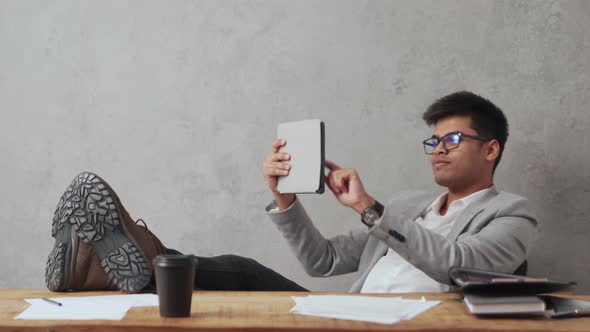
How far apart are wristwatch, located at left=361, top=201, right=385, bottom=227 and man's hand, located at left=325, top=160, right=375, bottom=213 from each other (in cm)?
1

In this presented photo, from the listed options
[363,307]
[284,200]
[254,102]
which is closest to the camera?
[363,307]

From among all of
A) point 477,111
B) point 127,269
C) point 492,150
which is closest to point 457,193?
point 492,150

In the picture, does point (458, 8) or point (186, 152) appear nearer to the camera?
point (458, 8)

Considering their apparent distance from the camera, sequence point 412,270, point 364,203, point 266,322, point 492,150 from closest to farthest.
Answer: point 266,322 < point 364,203 < point 412,270 < point 492,150

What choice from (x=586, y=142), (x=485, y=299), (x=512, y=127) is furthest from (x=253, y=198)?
(x=485, y=299)

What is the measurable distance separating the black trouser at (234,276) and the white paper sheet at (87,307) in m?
0.39

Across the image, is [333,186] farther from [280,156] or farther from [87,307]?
[87,307]

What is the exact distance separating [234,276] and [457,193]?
81cm

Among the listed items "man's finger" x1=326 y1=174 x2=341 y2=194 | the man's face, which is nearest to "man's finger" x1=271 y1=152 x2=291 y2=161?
"man's finger" x1=326 y1=174 x2=341 y2=194

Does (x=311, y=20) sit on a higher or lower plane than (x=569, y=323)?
higher

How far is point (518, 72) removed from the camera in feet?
7.89

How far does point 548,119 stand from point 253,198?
1.17 metres

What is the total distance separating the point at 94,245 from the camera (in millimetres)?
1645

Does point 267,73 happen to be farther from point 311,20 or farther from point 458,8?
point 458,8
